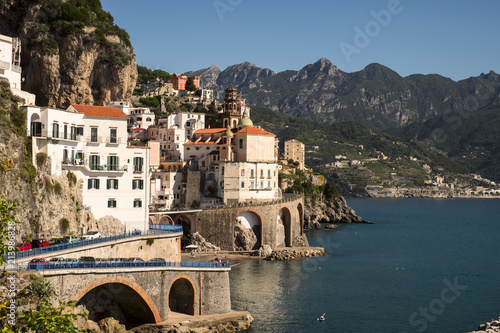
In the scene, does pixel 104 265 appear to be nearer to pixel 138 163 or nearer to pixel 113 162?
pixel 113 162

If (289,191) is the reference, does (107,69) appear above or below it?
above

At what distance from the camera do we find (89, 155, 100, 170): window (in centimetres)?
5266

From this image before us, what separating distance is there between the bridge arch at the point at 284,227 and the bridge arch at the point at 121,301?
49.2m

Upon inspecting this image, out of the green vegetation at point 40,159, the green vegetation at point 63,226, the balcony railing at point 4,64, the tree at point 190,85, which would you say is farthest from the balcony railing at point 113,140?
the tree at point 190,85

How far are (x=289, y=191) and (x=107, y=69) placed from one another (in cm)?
4935

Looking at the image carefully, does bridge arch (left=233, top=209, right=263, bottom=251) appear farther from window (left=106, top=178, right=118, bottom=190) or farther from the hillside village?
window (left=106, top=178, right=118, bottom=190)

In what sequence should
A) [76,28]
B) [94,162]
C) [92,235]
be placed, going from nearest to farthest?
[92,235] → [94,162] → [76,28]

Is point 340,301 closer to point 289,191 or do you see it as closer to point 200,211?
point 200,211

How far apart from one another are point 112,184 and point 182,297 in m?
13.7

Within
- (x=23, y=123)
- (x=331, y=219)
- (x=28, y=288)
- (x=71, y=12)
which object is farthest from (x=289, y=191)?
(x=28, y=288)

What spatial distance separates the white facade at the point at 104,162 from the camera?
5075cm

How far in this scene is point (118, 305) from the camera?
42.4 metres

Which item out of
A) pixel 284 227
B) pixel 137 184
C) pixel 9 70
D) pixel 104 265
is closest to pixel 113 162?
pixel 137 184

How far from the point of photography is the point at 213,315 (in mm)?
45875
